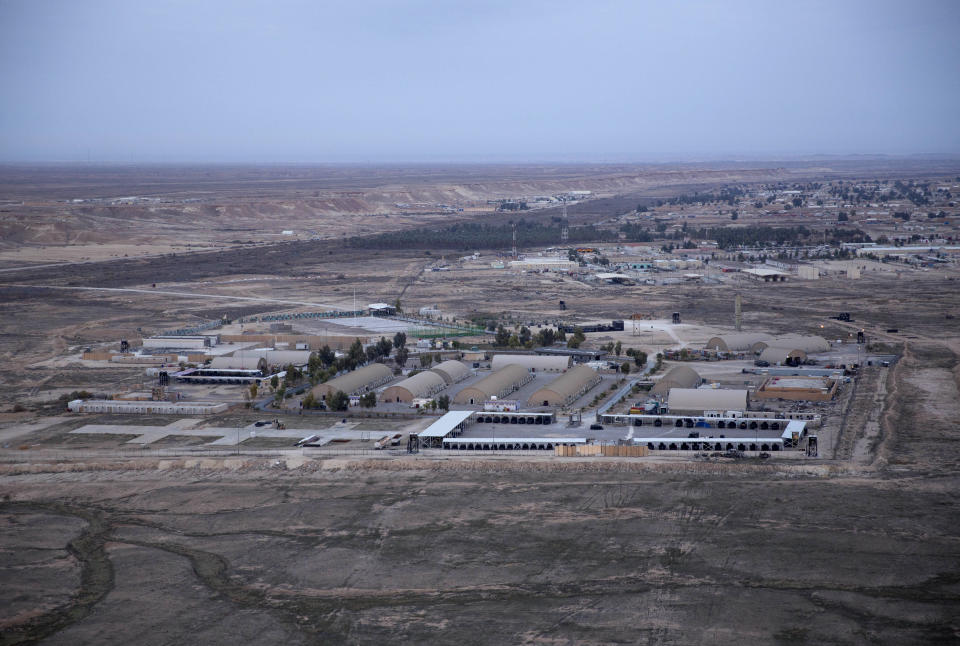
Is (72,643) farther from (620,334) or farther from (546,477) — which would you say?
(620,334)

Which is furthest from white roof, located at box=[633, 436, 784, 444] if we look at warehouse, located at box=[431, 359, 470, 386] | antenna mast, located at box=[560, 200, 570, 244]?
antenna mast, located at box=[560, 200, 570, 244]

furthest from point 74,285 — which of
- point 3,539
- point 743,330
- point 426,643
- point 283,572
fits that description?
point 426,643

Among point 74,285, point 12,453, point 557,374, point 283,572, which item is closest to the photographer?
point 283,572

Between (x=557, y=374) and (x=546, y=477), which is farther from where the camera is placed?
(x=557, y=374)

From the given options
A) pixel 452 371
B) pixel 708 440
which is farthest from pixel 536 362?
pixel 708 440

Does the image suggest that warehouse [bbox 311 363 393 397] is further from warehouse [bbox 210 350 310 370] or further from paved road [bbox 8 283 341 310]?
paved road [bbox 8 283 341 310]
